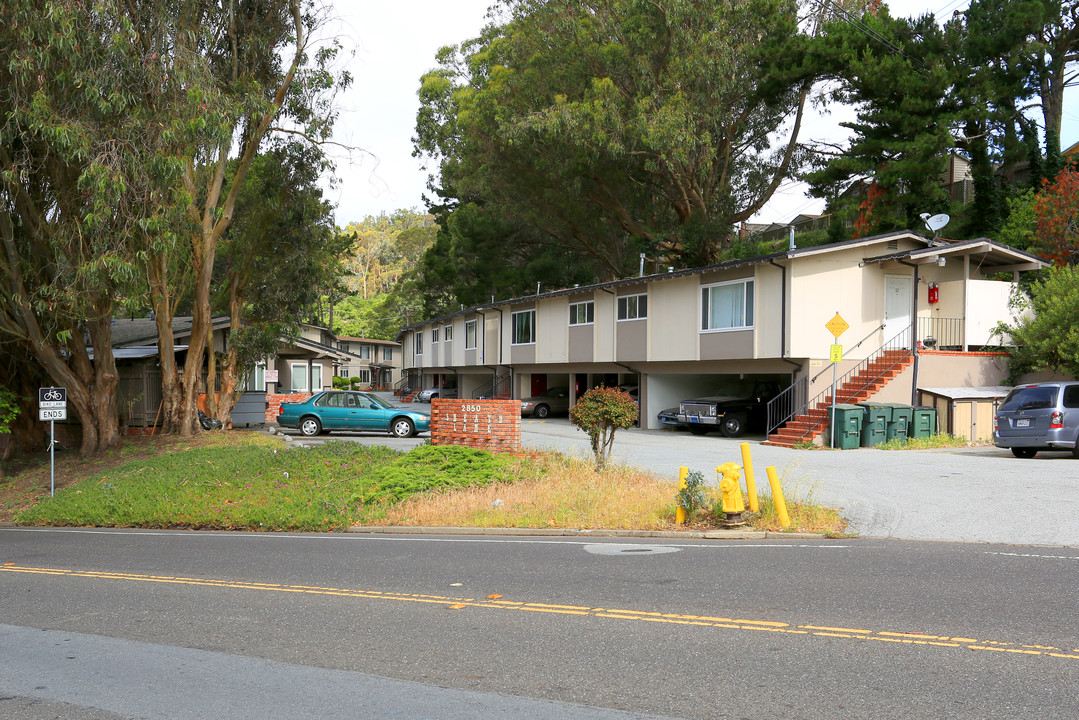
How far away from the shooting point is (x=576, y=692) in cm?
535

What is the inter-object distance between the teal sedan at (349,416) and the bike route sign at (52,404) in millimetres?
11727

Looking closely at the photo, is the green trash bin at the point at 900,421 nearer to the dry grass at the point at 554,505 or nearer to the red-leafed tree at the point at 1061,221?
the red-leafed tree at the point at 1061,221

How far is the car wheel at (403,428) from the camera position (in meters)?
28.8

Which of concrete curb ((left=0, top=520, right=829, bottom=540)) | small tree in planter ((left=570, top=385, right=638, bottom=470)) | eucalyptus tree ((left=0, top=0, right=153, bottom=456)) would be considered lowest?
concrete curb ((left=0, top=520, right=829, bottom=540))

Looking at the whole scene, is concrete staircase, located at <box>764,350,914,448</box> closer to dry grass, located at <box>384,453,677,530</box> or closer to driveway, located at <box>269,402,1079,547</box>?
driveway, located at <box>269,402,1079,547</box>

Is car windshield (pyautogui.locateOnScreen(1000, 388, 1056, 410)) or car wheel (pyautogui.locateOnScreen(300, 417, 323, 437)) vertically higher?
car windshield (pyautogui.locateOnScreen(1000, 388, 1056, 410))

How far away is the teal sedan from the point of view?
1139 inches

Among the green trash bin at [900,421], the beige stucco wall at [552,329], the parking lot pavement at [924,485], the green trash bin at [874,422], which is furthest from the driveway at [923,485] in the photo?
the beige stucco wall at [552,329]

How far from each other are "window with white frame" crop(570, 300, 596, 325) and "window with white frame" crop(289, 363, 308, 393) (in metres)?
14.5

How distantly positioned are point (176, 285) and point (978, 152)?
1210 inches

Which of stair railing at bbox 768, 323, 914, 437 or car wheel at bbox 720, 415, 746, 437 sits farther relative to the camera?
car wheel at bbox 720, 415, 746, 437

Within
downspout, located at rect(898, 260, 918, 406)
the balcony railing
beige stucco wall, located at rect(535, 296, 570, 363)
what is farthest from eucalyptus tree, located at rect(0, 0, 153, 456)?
the balcony railing

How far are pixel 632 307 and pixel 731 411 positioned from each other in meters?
6.78

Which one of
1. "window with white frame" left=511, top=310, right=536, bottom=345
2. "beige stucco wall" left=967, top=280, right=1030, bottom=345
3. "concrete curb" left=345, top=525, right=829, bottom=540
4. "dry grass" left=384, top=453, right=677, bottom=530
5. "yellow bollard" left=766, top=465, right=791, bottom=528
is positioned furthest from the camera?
"window with white frame" left=511, top=310, right=536, bottom=345
